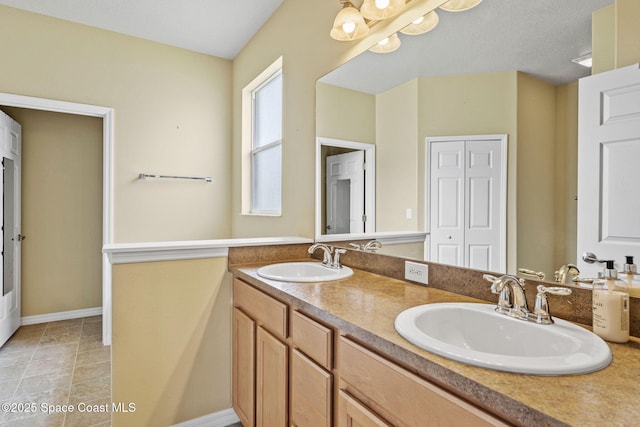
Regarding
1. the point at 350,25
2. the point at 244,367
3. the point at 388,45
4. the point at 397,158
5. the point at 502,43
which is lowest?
the point at 244,367

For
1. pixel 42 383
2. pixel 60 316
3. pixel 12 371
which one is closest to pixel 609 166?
pixel 42 383

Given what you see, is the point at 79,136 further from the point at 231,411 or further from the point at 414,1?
the point at 414,1

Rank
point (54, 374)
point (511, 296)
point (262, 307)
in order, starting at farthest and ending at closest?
point (54, 374) < point (262, 307) < point (511, 296)

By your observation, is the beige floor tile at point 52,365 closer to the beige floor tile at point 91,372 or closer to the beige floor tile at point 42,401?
the beige floor tile at point 91,372

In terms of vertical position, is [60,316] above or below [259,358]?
below

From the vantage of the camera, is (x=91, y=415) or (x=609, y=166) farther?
(x=91, y=415)

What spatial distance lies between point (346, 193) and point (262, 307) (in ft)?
2.54

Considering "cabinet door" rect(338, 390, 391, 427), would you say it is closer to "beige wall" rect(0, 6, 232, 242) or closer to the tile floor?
the tile floor

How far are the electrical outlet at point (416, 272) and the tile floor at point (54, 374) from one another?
1846 mm

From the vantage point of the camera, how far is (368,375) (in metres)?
0.91

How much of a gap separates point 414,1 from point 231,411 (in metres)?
2.26

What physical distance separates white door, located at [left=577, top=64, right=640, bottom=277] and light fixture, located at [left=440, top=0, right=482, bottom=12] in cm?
54

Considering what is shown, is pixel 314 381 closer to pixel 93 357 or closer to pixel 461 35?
pixel 461 35

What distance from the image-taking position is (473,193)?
1210 mm
